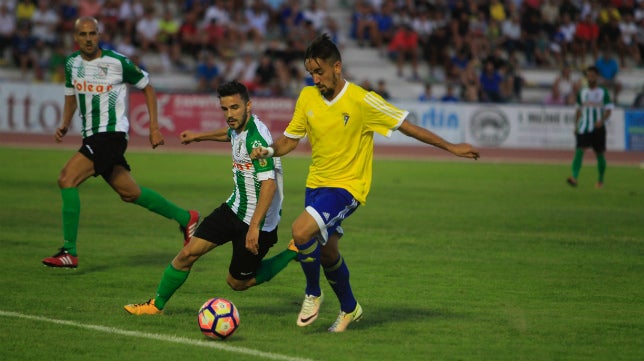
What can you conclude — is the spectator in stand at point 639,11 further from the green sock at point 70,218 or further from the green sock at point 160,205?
the green sock at point 70,218

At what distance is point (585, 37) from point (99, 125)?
2446cm

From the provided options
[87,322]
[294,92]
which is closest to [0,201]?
[87,322]

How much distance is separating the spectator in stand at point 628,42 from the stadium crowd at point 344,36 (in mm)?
30

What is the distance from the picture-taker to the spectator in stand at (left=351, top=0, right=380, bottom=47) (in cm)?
3219

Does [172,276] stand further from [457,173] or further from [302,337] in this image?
[457,173]

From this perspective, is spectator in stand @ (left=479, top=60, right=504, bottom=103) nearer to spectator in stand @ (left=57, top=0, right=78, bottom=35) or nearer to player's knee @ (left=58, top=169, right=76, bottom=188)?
spectator in stand @ (left=57, top=0, right=78, bottom=35)

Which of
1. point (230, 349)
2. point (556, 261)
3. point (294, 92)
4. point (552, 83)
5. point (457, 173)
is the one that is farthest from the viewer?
point (552, 83)

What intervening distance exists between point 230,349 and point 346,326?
105cm

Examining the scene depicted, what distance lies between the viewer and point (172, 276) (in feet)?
25.6

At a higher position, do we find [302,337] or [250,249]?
[250,249]

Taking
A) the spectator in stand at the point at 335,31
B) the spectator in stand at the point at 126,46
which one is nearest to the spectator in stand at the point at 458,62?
the spectator in stand at the point at 335,31

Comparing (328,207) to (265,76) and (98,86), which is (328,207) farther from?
(265,76)

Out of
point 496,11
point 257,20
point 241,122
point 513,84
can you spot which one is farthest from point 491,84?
point 241,122

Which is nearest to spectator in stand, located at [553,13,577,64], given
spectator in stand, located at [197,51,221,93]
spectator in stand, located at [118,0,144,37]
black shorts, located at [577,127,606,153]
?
spectator in stand, located at [197,51,221,93]
